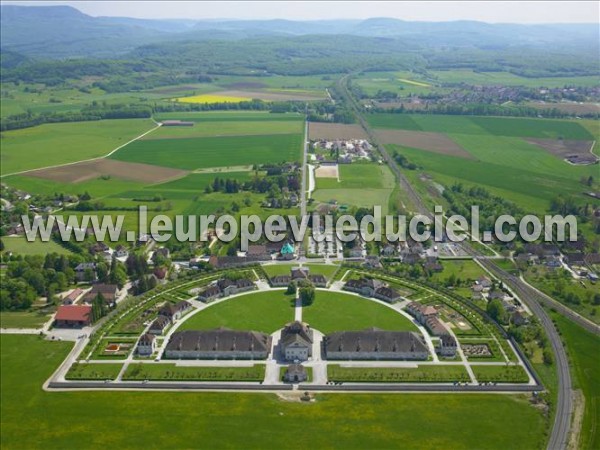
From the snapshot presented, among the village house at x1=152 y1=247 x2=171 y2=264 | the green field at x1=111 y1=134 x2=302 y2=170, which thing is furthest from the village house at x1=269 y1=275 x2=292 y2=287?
the green field at x1=111 y1=134 x2=302 y2=170

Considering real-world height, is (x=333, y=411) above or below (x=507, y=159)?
below

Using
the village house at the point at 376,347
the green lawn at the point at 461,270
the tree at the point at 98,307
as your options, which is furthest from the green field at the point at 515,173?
the tree at the point at 98,307

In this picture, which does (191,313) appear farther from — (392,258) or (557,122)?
(557,122)

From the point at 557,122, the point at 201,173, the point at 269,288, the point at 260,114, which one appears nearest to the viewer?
the point at 269,288

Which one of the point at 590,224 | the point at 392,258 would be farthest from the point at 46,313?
the point at 590,224

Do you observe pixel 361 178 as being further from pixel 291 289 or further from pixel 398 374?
pixel 398 374

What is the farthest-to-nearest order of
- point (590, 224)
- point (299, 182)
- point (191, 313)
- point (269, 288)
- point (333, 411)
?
point (299, 182) → point (590, 224) → point (269, 288) → point (191, 313) → point (333, 411)

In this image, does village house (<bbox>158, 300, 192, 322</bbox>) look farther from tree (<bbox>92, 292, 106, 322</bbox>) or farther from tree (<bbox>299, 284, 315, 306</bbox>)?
tree (<bbox>299, 284, 315, 306</bbox>)

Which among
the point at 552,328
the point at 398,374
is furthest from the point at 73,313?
the point at 552,328
